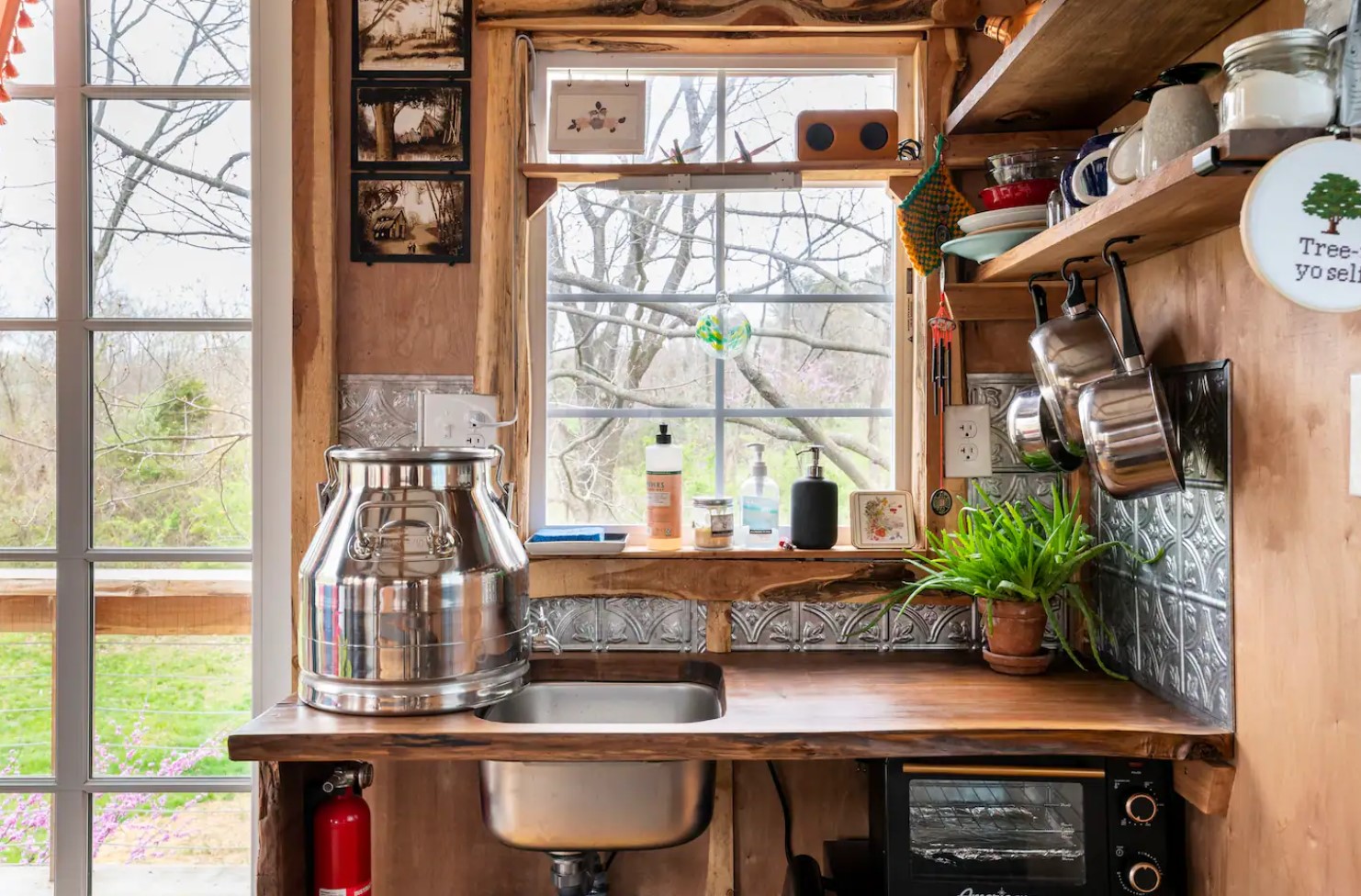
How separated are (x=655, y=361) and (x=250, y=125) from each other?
3.45ft

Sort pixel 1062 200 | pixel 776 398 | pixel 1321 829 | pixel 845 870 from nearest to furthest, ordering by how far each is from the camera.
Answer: pixel 1321 829
pixel 1062 200
pixel 845 870
pixel 776 398

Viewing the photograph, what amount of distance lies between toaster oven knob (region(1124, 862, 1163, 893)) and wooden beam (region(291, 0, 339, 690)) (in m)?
1.70

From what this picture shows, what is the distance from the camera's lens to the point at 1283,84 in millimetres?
1009

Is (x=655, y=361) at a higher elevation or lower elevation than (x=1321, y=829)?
higher

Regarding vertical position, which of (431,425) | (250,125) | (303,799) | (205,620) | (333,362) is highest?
(250,125)

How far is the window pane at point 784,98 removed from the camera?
214cm

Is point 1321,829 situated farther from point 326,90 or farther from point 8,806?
point 8,806

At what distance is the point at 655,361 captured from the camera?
2.17 meters

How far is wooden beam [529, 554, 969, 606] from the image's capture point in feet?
6.52

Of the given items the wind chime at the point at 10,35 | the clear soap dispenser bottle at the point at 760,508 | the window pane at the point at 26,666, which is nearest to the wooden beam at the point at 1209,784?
the clear soap dispenser bottle at the point at 760,508

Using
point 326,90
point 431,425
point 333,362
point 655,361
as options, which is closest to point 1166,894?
point 655,361

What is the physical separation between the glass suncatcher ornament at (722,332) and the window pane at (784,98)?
15.6 inches

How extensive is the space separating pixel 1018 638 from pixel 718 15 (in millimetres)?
1463

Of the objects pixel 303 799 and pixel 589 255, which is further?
pixel 589 255
